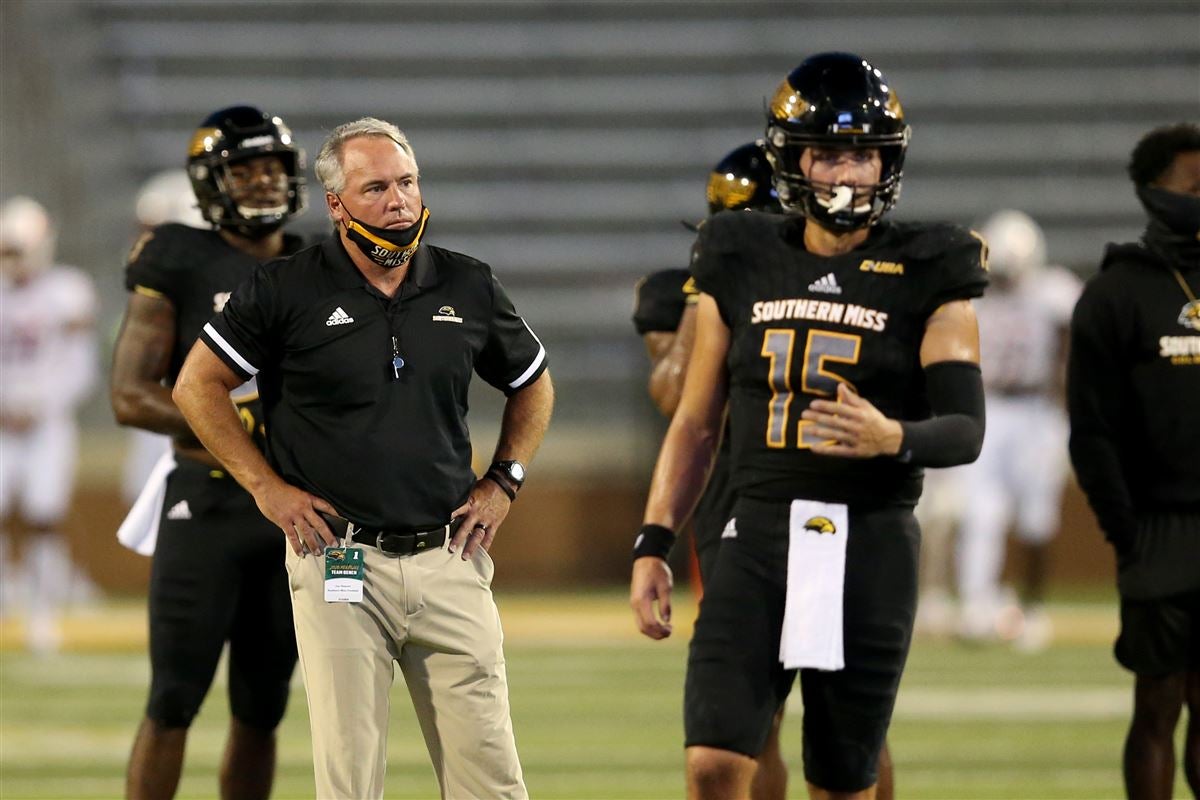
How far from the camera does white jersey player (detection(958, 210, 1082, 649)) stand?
10273 millimetres

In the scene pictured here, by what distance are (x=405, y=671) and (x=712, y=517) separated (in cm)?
110

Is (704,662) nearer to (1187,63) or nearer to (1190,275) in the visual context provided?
(1190,275)

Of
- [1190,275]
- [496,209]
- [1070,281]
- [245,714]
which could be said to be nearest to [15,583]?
[496,209]

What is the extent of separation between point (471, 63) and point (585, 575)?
4.75m

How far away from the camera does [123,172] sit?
15125mm

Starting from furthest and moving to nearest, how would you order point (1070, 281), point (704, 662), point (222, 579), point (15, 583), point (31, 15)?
point (31, 15) < point (15, 583) < point (1070, 281) < point (222, 579) < point (704, 662)

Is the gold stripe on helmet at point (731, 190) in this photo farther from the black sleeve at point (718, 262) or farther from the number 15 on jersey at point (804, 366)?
the number 15 on jersey at point (804, 366)

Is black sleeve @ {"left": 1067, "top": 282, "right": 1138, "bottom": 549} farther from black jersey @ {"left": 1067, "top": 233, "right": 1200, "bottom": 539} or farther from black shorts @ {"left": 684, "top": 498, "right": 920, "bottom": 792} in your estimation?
black shorts @ {"left": 684, "top": 498, "right": 920, "bottom": 792}

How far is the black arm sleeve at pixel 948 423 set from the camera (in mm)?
3846

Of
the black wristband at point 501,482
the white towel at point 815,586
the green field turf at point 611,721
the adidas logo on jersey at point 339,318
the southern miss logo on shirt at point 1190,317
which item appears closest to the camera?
the white towel at point 815,586

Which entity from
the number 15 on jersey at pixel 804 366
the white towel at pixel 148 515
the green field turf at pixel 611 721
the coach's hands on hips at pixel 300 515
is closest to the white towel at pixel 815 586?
the number 15 on jersey at pixel 804 366

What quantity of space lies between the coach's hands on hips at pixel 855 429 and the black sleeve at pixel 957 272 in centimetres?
29

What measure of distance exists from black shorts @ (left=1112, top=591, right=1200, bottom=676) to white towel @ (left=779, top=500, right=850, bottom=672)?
1.37m

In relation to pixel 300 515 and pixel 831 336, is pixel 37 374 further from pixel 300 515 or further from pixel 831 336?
pixel 831 336
